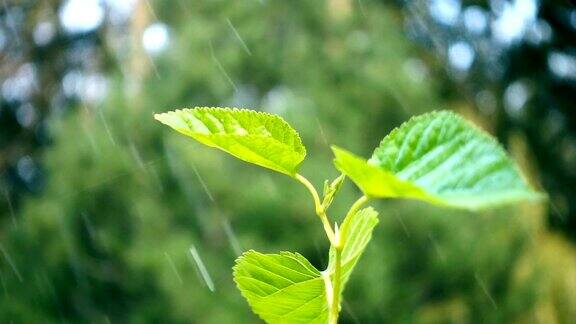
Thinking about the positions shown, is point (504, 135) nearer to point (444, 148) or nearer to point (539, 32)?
point (539, 32)

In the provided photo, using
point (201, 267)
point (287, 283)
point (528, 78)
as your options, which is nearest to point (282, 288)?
point (287, 283)

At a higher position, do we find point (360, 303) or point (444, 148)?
point (444, 148)

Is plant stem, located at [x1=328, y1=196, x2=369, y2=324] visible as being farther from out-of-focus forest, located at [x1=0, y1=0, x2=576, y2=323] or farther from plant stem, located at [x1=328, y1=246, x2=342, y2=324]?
out-of-focus forest, located at [x1=0, y1=0, x2=576, y2=323]

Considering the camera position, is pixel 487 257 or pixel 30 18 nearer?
pixel 487 257

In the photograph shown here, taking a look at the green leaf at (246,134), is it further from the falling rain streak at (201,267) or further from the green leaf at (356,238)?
the falling rain streak at (201,267)

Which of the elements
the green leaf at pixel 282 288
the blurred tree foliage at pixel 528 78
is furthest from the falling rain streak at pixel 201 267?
the green leaf at pixel 282 288

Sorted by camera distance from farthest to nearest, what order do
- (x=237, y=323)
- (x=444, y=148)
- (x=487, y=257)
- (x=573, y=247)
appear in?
(x=573, y=247) → (x=487, y=257) → (x=237, y=323) → (x=444, y=148)

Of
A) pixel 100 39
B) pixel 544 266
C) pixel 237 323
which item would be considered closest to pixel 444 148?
pixel 237 323
